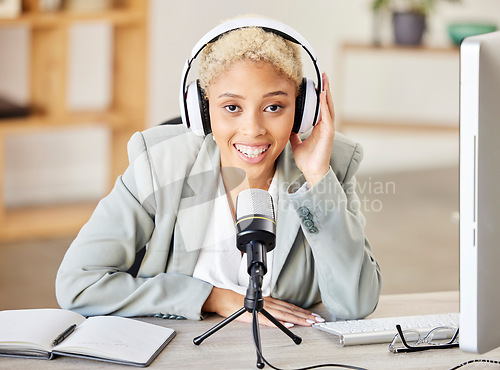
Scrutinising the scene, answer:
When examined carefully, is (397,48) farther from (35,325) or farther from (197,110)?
(35,325)

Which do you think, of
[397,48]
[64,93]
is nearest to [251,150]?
[64,93]

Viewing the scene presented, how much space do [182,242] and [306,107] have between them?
1.21 feet

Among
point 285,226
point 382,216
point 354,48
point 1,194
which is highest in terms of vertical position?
point 354,48

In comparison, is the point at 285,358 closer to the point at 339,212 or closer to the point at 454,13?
the point at 339,212

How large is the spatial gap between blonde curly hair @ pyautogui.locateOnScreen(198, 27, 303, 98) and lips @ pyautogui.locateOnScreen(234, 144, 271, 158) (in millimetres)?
147

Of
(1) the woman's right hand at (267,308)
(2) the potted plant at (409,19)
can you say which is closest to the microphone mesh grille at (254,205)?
(1) the woman's right hand at (267,308)

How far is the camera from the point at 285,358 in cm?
126

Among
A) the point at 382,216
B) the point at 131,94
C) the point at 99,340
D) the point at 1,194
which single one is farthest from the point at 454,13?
the point at 99,340

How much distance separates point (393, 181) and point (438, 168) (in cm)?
61

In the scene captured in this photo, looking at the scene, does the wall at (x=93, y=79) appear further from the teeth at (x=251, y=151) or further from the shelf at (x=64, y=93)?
the teeth at (x=251, y=151)

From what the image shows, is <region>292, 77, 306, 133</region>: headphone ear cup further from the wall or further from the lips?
the wall

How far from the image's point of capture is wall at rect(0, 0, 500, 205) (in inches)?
181

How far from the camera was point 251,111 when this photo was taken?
4.66ft

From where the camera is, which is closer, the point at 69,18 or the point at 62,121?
the point at 69,18
